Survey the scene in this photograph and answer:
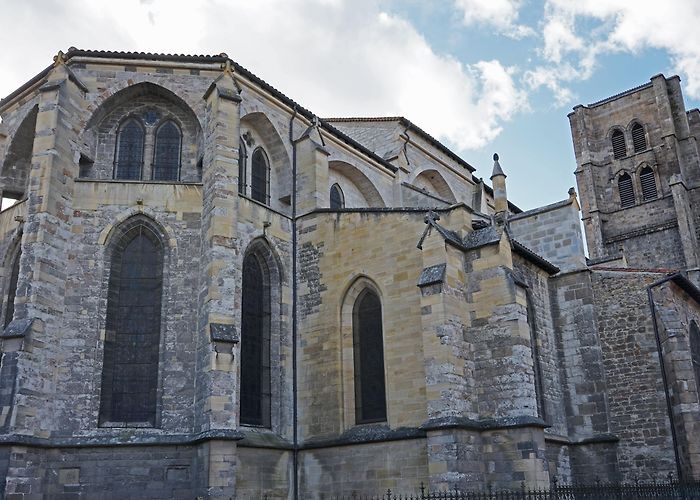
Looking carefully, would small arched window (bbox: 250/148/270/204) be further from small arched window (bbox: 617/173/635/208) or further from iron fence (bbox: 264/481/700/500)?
small arched window (bbox: 617/173/635/208)

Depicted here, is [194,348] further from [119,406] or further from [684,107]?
[684,107]

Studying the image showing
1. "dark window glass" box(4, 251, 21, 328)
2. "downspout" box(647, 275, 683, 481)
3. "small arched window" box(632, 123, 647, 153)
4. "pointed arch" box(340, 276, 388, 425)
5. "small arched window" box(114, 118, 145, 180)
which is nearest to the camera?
"dark window glass" box(4, 251, 21, 328)

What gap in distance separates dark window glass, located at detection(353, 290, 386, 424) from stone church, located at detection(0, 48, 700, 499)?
0.17 feet

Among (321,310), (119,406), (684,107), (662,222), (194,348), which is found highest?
(684,107)

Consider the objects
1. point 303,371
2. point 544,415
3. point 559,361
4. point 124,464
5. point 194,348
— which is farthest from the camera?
point 559,361

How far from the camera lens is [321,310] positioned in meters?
17.8

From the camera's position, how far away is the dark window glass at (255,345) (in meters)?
16.5

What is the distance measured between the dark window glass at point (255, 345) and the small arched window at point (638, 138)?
2829 centimetres

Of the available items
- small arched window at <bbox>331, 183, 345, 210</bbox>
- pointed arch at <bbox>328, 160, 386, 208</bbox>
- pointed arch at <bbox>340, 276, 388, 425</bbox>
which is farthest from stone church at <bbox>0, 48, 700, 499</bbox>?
small arched window at <bbox>331, 183, 345, 210</bbox>

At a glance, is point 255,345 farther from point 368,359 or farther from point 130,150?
point 130,150

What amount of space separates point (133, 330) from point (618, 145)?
106ft

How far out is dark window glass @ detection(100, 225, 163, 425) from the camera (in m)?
15.3

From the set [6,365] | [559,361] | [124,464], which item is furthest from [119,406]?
[559,361]

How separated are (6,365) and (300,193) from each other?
868 cm
